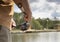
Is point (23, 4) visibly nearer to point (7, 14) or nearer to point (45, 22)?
point (7, 14)

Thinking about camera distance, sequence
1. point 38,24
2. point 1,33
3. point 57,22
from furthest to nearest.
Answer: point 57,22, point 38,24, point 1,33

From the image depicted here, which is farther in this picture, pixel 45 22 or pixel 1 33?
pixel 45 22

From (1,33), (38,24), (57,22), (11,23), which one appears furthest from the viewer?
(57,22)

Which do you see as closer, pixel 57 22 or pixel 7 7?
pixel 7 7

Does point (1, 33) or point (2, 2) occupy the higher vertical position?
point (2, 2)

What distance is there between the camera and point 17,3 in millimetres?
902

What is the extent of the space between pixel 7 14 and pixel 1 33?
0.30 feet

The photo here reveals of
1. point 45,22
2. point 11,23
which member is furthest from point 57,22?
point 11,23

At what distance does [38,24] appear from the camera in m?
36.8

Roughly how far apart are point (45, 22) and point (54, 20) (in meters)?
2.58

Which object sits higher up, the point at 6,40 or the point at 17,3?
the point at 17,3

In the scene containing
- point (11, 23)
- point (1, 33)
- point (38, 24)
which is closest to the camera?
point (1, 33)

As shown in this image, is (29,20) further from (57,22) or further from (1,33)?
(57,22)

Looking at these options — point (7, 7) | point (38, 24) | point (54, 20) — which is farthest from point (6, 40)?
point (54, 20)
